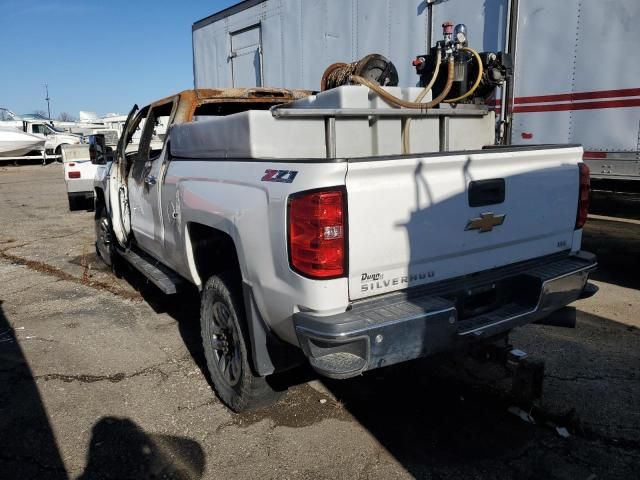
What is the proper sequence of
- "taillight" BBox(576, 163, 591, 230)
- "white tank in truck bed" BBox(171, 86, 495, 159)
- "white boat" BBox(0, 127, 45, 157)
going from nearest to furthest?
1. "white tank in truck bed" BBox(171, 86, 495, 159)
2. "taillight" BBox(576, 163, 591, 230)
3. "white boat" BBox(0, 127, 45, 157)

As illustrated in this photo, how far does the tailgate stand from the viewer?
2.44 m

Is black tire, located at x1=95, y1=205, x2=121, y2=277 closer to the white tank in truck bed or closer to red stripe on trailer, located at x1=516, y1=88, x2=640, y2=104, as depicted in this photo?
the white tank in truck bed

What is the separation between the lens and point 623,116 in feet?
16.3

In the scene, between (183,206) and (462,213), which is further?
(183,206)

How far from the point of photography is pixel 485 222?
2.82m

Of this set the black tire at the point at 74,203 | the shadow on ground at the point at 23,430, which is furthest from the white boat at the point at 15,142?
the shadow on ground at the point at 23,430

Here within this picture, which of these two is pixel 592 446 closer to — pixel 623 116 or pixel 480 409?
pixel 480 409

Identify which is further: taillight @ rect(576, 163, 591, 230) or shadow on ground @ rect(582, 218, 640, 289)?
shadow on ground @ rect(582, 218, 640, 289)

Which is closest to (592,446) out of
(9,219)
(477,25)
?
(477,25)

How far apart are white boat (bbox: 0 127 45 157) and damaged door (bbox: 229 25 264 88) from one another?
20.6 meters

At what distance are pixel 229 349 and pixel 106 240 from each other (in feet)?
11.7

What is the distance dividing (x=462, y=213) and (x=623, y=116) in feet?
10.7

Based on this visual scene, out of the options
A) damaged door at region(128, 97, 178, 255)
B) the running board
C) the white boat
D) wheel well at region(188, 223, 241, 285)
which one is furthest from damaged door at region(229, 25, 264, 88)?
the white boat

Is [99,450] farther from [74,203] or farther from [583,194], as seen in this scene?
[74,203]
